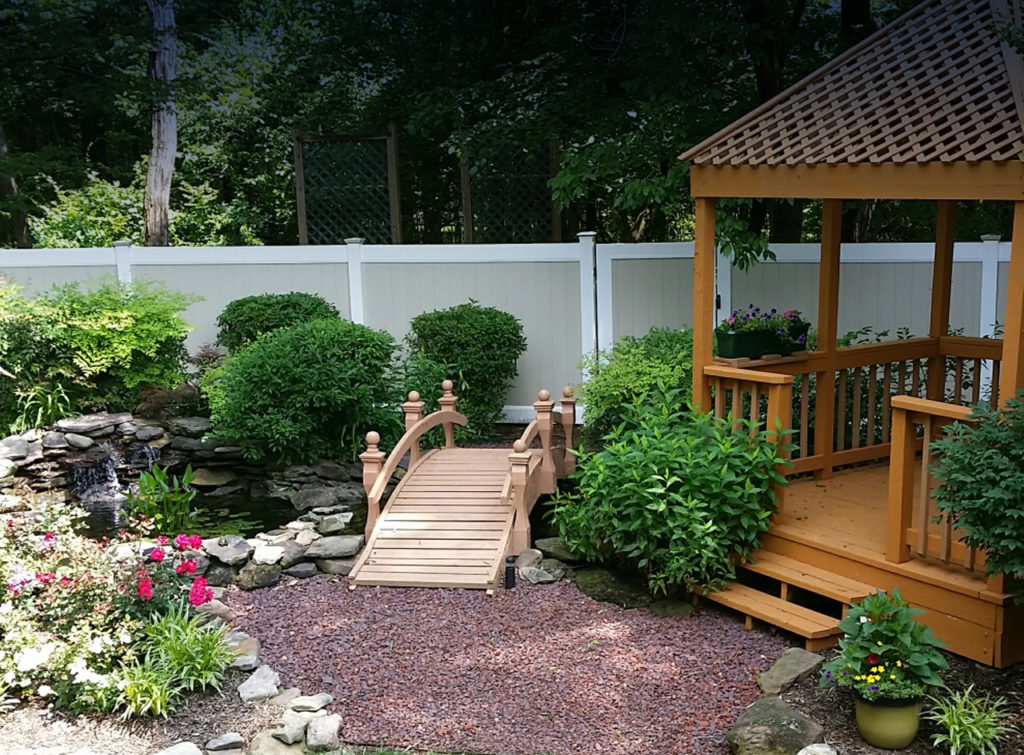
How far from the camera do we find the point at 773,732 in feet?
14.8

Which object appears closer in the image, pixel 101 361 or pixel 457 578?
pixel 457 578

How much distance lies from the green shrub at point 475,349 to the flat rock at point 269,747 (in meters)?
5.57

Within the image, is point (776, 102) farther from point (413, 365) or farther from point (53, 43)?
point (53, 43)

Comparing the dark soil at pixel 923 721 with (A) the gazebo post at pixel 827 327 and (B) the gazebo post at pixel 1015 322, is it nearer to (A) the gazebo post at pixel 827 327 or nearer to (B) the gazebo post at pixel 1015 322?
(B) the gazebo post at pixel 1015 322

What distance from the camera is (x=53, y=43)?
15219 mm

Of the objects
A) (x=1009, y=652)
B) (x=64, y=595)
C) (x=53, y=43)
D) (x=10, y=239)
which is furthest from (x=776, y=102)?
(x=10, y=239)

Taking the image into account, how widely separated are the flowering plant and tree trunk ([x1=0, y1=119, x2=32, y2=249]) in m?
14.6

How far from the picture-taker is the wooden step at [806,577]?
18.5ft

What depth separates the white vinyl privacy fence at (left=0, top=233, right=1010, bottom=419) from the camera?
926cm

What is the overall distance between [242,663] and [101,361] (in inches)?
221

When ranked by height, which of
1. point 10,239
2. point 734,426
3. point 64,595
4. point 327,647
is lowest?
point 327,647

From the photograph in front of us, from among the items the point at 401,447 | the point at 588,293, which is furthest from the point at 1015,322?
the point at 588,293

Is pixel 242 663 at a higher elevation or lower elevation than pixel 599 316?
lower

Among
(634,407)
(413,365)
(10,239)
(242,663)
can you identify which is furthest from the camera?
(10,239)
